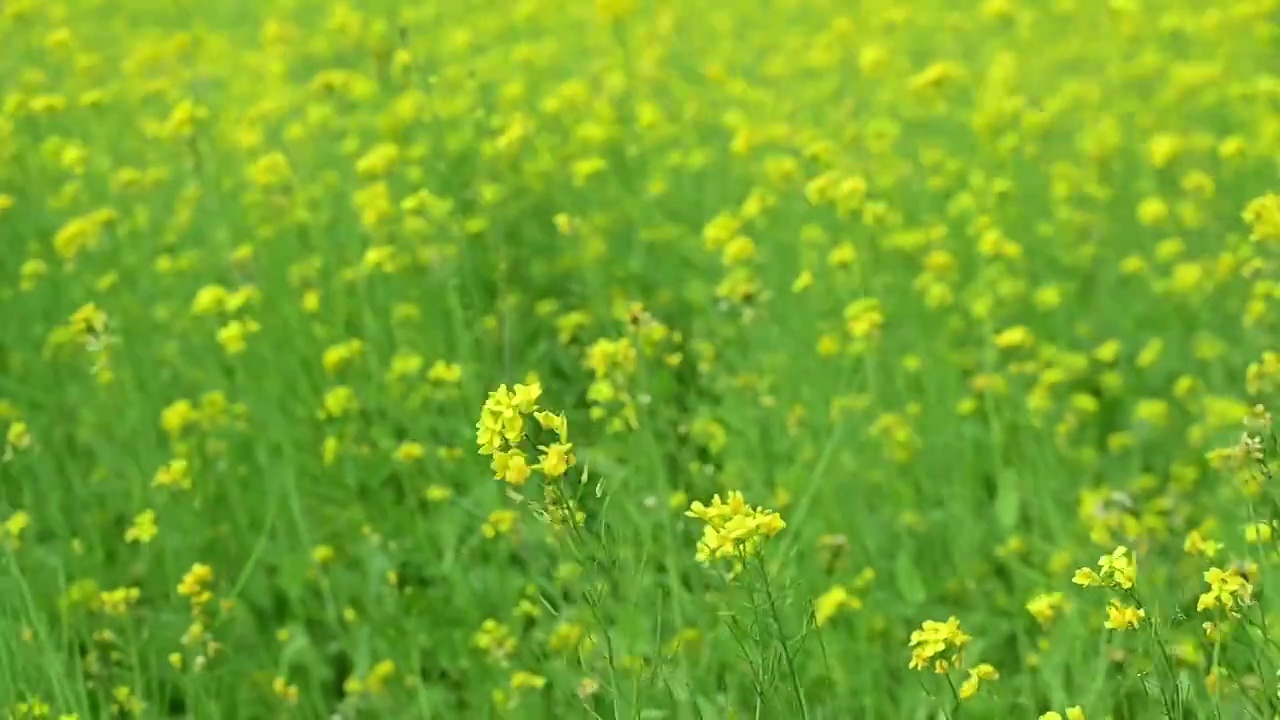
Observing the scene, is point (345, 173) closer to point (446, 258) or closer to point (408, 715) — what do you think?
point (446, 258)

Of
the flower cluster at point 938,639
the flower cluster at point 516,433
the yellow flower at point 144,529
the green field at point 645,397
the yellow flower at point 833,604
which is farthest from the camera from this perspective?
the yellow flower at point 144,529

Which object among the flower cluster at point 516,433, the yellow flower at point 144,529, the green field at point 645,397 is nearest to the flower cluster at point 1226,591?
the green field at point 645,397

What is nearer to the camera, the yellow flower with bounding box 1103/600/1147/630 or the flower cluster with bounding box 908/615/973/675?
the yellow flower with bounding box 1103/600/1147/630

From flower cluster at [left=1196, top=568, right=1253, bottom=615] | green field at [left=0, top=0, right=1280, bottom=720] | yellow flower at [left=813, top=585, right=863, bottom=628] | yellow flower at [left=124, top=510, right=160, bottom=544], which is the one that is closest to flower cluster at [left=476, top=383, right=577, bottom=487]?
green field at [left=0, top=0, right=1280, bottom=720]

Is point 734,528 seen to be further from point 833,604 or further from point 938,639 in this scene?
point 833,604

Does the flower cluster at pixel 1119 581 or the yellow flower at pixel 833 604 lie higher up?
the flower cluster at pixel 1119 581

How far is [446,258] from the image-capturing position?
347cm

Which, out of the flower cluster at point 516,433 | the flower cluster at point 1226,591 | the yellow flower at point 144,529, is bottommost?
the yellow flower at point 144,529

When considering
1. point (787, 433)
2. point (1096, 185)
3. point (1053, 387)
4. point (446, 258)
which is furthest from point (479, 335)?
point (1096, 185)

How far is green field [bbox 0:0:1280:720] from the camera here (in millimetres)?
2293

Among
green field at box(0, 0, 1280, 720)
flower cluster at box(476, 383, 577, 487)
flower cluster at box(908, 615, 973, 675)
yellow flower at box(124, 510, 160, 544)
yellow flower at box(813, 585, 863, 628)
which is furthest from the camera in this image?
yellow flower at box(124, 510, 160, 544)

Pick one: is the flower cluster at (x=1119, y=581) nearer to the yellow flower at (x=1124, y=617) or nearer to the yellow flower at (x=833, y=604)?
the yellow flower at (x=1124, y=617)

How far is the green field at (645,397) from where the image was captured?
229 cm

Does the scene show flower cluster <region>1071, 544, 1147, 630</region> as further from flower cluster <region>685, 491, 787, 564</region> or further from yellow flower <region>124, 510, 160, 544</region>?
yellow flower <region>124, 510, 160, 544</region>
